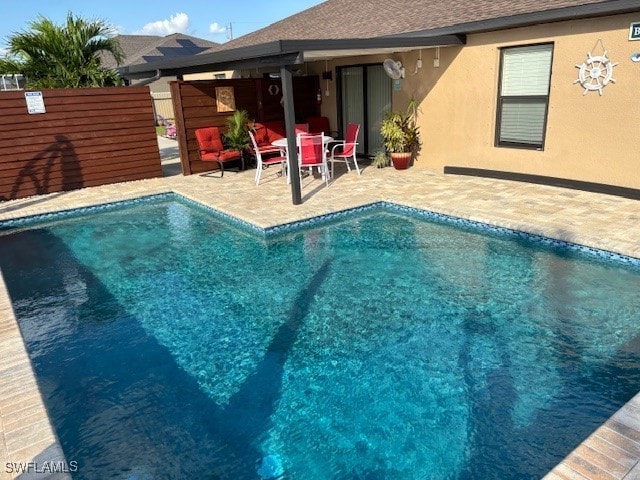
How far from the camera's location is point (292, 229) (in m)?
7.73

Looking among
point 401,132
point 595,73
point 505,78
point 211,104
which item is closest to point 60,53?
point 211,104

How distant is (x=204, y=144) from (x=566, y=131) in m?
7.98

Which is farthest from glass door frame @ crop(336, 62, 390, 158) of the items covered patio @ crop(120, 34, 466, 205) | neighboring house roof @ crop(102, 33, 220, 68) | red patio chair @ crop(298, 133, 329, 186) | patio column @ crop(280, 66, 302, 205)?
neighboring house roof @ crop(102, 33, 220, 68)

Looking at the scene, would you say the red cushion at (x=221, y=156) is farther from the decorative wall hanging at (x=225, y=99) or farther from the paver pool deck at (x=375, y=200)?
the decorative wall hanging at (x=225, y=99)

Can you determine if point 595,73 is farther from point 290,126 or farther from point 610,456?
point 610,456

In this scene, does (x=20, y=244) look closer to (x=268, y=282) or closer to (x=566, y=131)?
(x=268, y=282)

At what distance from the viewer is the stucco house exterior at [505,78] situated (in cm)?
765

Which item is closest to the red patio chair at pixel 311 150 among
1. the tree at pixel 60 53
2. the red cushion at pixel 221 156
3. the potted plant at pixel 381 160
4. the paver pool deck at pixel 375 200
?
the paver pool deck at pixel 375 200

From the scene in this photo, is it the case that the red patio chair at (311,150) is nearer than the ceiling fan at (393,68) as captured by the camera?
Yes

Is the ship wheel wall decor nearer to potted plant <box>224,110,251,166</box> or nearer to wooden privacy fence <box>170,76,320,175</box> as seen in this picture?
potted plant <box>224,110,251,166</box>

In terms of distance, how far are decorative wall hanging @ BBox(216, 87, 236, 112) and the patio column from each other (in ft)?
14.8

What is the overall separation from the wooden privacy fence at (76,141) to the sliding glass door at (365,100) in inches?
206

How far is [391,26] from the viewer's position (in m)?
11.1

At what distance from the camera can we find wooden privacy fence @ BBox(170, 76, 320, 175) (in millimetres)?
11547
